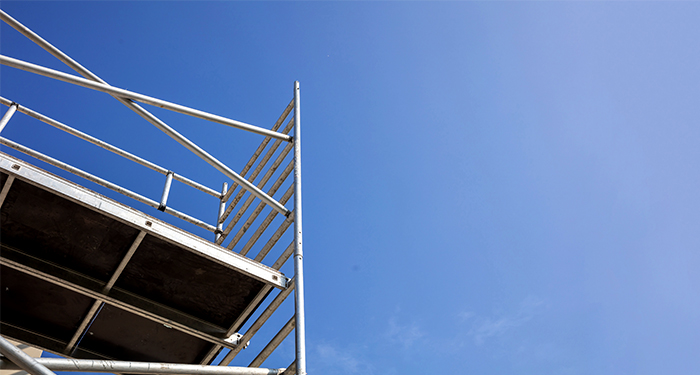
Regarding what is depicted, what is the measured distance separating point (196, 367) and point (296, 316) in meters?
0.93

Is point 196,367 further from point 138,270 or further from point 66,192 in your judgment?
point 66,192

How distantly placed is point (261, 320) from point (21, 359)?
2.18 meters

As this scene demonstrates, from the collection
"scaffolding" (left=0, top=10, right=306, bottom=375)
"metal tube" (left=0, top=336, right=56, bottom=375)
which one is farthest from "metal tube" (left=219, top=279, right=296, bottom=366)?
"metal tube" (left=0, top=336, right=56, bottom=375)

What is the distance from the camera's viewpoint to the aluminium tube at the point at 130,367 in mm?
3578

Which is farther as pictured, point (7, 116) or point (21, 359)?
point (7, 116)

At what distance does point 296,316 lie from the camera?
4.49m

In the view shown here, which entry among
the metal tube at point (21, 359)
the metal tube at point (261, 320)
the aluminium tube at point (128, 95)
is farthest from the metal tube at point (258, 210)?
the metal tube at point (21, 359)

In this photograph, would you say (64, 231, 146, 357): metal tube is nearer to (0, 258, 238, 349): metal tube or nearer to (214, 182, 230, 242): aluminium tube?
(0, 258, 238, 349): metal tube

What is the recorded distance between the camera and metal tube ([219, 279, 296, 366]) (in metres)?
4.93

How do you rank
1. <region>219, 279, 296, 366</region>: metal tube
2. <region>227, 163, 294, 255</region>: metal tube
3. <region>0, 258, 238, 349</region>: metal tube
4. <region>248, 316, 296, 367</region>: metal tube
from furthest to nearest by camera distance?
<region>227, 163, 294, 255</region>: metal tube → <region>219, 279, 296, 366</region>: metal tube → <region>248, 316, 296, 367</region>: metal tube → <region>0, 258, 238, 349</region>: metal tube

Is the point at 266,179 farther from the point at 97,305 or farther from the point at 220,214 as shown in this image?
the point at 97,305

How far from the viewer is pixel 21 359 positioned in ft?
10.9

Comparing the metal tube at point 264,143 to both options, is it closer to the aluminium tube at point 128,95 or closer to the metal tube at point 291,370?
the aluminium tube at point 128,95

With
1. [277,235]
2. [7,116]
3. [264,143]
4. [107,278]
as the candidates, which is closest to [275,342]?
[277,235]
